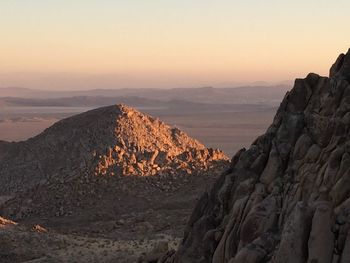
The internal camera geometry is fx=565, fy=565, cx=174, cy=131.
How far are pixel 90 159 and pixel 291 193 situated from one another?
44.3 m

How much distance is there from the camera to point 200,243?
22.0m

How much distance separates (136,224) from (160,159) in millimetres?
14447

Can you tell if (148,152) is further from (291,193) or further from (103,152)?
(291,193)

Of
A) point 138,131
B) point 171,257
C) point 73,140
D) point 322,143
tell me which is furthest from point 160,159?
point 322,143

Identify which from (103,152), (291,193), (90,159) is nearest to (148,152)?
(103,152)

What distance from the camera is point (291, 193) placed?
19641 mm

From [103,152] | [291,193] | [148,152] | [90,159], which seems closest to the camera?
[291,193]

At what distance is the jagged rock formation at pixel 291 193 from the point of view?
1661 cm

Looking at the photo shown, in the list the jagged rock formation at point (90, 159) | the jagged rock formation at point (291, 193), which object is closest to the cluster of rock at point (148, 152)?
the jagged rock formation at point (90, 159)

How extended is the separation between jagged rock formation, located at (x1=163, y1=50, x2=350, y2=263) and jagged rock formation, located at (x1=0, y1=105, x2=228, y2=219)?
114 feet

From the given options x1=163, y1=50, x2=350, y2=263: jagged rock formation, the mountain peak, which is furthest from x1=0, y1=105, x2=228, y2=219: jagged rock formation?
x1=163, y1=50, x2=350, y2=263: jagged rock formation

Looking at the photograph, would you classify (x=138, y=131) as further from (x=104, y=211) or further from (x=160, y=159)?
(x=104, y=211)

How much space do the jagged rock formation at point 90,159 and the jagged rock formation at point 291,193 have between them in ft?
114

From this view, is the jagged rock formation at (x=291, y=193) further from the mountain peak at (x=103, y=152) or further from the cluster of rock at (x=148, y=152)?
the mountain peak at (x=103, y=152)
